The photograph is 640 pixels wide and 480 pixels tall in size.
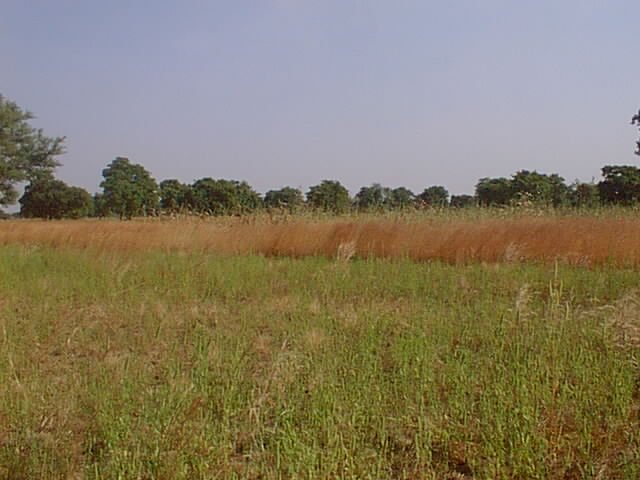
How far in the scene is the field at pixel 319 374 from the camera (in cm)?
191

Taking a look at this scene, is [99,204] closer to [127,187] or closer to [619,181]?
[127,187]

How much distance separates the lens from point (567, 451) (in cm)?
193

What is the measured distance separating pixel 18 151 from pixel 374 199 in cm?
2414

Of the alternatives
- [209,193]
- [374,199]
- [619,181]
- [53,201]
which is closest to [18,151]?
[53,201]

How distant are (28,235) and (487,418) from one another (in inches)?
486

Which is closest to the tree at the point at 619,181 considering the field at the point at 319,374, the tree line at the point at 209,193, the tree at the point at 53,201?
the tree line at the point at 209,193

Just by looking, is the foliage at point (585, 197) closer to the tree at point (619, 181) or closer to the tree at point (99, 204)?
the tree at point (619, 181)

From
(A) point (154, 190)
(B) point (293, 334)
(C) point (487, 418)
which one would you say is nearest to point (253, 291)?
(B) point (293, 334)

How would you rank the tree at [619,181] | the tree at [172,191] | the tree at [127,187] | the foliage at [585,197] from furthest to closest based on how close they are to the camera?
the tree at [172,191] < the tree at [127,187] < the tree at [619,181] < the foliage at [585,197]

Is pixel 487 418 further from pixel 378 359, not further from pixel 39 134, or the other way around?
pixel 39 134

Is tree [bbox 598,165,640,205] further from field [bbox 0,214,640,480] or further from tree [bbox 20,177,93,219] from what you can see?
tree [bbox 20,177,93,219]

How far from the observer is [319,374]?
2605 millimetres

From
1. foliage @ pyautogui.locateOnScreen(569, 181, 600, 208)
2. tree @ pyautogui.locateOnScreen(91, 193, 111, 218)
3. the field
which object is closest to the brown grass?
the field

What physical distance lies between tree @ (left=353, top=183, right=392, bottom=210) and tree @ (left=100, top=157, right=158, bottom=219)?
85.4ft
